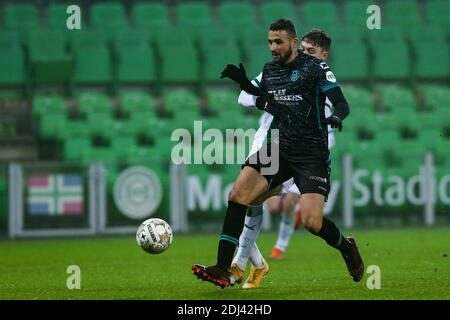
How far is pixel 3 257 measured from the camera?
11.6 m

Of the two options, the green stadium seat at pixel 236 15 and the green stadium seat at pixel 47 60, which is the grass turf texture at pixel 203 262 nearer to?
the green stadium seat at pixel 47 60

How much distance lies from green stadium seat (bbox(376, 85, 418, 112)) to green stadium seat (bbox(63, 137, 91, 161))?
19.2 ft

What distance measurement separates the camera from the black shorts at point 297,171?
7289mm

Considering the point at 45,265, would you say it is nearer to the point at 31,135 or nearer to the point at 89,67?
the point at 31,135

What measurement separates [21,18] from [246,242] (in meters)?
12.0

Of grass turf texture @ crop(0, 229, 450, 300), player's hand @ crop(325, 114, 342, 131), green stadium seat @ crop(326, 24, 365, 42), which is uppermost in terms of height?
green stadium seat @ crop(326, 24, 365, 42)

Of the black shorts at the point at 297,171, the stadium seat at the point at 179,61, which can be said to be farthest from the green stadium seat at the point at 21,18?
the black shorts at the point at 297,171

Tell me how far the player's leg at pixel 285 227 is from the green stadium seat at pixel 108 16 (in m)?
8.74

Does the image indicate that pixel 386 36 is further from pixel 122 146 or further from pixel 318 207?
pixel 318 207

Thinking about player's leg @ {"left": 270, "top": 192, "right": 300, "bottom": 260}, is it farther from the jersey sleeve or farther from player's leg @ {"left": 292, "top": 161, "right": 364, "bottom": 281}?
the jersey sleeve

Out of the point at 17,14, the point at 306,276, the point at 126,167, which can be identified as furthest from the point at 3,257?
the point at 17,14

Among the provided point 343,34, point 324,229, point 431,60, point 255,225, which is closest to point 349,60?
point 343,34

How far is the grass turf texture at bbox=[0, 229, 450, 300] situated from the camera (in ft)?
23.7

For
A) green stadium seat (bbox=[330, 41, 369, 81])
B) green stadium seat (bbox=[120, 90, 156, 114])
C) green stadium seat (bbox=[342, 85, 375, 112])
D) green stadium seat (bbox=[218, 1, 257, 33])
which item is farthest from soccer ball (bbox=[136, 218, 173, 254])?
green stadium seat (bbox=[218, 1, 257, 33])
